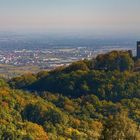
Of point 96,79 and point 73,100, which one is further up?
point 96,79

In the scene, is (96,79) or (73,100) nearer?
(73,100)

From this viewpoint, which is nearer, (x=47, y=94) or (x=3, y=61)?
(x=47, y=94)

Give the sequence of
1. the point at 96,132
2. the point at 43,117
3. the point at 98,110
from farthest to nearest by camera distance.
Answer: the point at 98,110
the point at 43,117
the point at 96,132

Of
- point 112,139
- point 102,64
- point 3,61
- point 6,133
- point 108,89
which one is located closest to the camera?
point 112,139

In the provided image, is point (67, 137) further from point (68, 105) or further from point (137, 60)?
point (137, 60)

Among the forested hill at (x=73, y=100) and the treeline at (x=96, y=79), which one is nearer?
the forested hill at (x=73, y=100)

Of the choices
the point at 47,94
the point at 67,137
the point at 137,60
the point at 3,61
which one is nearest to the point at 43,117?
the point at 67,137

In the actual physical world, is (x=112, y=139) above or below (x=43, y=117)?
above

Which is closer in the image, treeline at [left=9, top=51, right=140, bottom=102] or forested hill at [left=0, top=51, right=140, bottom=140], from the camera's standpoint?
forested hill at [left=0, top=51, right=140, bottom=140]
